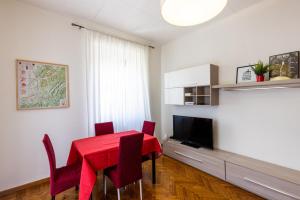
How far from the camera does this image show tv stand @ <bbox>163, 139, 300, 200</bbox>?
1.90 metres

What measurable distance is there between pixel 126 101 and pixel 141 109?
18.1 inches

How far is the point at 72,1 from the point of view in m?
2.40

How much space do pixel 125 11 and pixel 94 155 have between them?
2417 mm

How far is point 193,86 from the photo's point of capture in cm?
316

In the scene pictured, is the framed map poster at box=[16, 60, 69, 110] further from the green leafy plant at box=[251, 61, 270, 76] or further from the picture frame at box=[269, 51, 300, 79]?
the picture frame at box=[269, 51, 300, 79]

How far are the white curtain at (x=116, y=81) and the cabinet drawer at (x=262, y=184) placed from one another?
215 centimetres

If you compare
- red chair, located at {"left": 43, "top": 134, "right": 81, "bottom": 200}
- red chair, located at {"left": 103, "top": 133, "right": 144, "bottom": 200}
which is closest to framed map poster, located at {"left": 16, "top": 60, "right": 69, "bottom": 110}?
red chair, located at {"left": 43, "top": 134, "right": 81, "bottom": 200}

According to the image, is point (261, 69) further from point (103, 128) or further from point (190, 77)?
point (103, 128)

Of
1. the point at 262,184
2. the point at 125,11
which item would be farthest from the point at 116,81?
the point at 262,184

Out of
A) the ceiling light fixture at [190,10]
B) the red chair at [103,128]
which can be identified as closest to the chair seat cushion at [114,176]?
the red chair at [103,128]

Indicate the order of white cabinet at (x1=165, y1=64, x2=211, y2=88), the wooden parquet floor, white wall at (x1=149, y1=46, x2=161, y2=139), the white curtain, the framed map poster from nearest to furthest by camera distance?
the wooden parquet floor, the framed map poster, white cabinet at (x1=165, y1=64, x2=211, y2=88), the white curtain, white wall at (x1=149, y1=46, x2=161, y2=139)

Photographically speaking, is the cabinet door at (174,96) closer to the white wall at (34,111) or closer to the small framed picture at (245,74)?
the small framed picture at (245,74)

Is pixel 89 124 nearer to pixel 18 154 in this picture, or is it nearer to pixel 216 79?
pixel 18 154

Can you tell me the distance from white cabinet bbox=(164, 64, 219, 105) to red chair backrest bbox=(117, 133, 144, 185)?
1717mm
